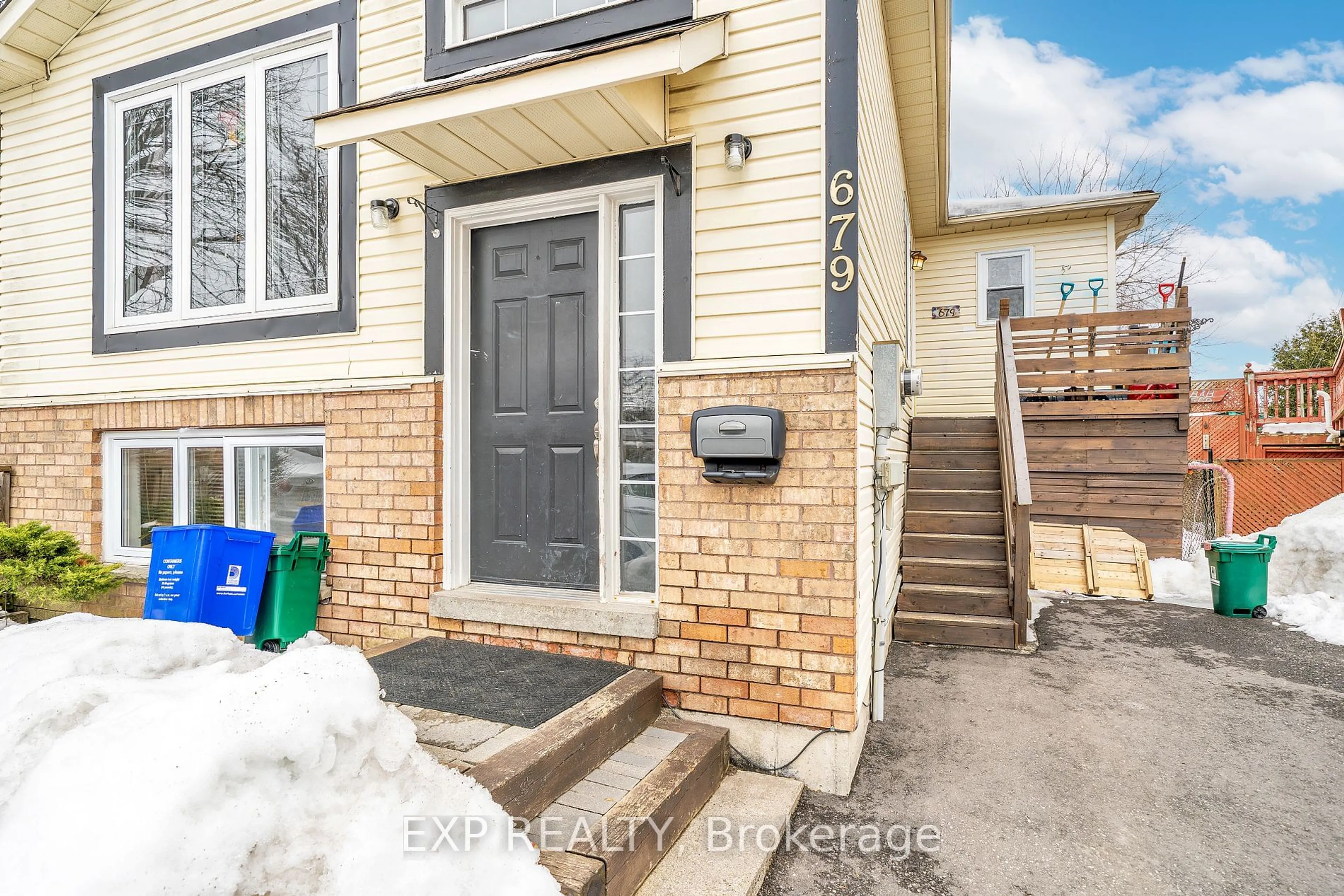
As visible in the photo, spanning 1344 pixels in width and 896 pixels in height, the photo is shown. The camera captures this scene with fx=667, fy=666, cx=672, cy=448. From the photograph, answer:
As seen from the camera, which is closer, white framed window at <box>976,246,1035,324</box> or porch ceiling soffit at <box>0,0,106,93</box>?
porch ceiling soffit at <box>0,0,106,93</box>

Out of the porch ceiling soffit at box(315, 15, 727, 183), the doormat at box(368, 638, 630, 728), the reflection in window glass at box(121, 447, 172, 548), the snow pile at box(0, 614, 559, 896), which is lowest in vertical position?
the doormat at box(368, 638, 630, 728)

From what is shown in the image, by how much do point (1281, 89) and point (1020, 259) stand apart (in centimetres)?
3909

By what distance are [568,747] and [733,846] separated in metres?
0.67

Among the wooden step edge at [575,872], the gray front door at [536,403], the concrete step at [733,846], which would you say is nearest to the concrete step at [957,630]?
the concrete step at [733,846]

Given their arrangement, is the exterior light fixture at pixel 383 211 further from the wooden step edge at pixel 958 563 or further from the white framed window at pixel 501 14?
the wooden step edge at pixel 958 563

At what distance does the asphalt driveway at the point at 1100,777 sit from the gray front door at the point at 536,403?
1728 mm

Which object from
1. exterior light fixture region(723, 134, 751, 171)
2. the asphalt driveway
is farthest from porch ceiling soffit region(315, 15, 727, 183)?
the asphalt driveway

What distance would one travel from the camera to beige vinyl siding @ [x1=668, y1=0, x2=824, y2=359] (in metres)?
2.86

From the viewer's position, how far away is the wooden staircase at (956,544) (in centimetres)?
486

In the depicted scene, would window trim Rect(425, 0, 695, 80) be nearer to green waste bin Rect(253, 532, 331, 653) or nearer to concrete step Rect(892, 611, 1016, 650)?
green waste bin Rect(253, 532, 331, 653)

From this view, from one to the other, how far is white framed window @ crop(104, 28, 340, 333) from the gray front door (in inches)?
40.9

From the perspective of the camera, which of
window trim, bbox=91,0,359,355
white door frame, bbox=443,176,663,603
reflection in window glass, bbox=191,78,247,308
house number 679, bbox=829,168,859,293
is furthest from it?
reflection in window glass, bbox=191,78,247,308

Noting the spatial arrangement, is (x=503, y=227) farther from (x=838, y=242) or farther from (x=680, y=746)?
(x=680, y=746)

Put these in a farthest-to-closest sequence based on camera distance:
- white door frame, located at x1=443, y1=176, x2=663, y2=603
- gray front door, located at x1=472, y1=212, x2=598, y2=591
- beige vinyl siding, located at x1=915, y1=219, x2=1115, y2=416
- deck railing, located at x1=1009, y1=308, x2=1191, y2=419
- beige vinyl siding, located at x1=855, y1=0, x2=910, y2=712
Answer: beige vinyl siding, located at x1=915, y1=219, x2=1115, y2=416, deck railing, located at x1=1009, y1=308, x2=1191, y2=419, gray front door, located at x1=472, y1=212, x2=598, y2=591, white door frame, located at x1=443, y1=176, x2=663, y2=603, beige vinyl siding, located at x1=855, y1=0, x2=910, y2=712
